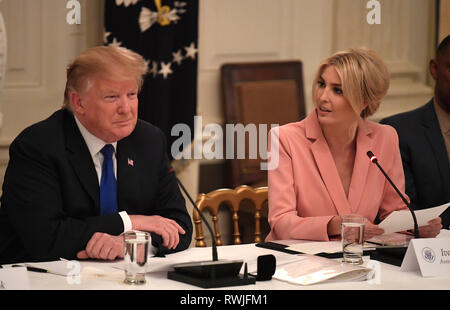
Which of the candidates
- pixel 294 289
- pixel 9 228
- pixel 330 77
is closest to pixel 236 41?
pixel 330 77

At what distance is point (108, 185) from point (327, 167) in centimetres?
91

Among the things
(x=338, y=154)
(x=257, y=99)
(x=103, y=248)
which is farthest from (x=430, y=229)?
(x=257, y=99)

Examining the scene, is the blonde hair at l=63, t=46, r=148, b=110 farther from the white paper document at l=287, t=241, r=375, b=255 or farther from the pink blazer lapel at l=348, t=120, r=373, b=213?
the pink blazer lapel at l=348, t=120, r=373, b=213

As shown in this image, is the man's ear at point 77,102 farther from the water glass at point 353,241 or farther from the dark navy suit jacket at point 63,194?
the water glass at point 353,241

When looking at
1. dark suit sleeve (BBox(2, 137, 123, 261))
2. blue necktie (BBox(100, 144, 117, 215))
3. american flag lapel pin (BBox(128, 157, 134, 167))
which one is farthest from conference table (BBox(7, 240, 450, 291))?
american flag lapel pin (BBox(128, 157, 134, 167))

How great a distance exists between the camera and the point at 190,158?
15.8 ft

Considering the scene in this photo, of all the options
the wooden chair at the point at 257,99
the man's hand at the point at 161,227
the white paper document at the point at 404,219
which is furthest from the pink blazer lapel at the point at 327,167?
the wooden chair at the point at 257,99

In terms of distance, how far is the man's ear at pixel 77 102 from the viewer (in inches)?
107

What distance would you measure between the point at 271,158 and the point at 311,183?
0.61 feet

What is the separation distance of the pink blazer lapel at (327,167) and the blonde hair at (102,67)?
0.80 metres

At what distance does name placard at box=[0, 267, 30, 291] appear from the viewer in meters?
2.05

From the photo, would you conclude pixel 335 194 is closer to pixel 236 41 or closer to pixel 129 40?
pixel 129 40

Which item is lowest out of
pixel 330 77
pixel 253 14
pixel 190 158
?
pixel 190 158
